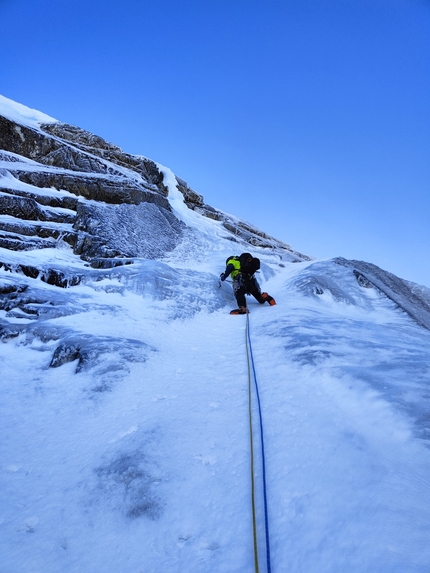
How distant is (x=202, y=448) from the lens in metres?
2.43

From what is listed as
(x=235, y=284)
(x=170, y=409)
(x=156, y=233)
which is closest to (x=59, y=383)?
(x=170, y=409)

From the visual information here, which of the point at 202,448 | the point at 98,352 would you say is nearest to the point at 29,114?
the point at 98,352

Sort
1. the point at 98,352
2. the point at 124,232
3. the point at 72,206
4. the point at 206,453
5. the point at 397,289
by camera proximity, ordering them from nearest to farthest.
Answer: the point at 206,453 < the point at 98,352 < the point at 397,289 < the point at 124,232 < the point at 72,206

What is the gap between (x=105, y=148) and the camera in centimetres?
2367

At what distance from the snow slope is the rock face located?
5477mm

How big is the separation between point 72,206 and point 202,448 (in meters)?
12.9

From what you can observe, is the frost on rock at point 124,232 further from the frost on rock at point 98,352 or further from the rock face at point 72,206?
the frost on rock at point 98,352

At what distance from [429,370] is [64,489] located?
11.6ft

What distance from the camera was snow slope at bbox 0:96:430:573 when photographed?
1.60 meters

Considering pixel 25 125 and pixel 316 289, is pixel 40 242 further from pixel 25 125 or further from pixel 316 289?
pixel 25 125

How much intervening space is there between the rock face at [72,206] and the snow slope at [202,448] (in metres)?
5.48

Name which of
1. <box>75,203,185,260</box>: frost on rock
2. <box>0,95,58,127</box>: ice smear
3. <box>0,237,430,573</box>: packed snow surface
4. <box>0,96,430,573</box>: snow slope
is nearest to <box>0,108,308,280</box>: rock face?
<box>75,203,185,260</box>: frost on rock

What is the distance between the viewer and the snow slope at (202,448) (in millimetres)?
1604

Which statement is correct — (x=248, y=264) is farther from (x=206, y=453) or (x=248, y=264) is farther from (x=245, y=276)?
(x=206, y=453)
